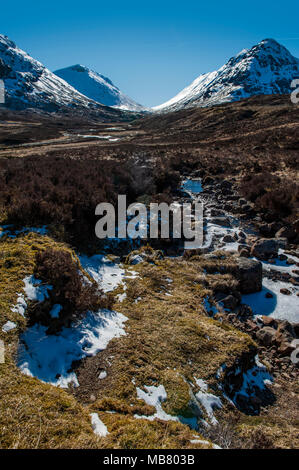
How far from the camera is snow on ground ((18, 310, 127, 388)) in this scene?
3.93 meters

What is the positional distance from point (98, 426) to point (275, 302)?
22.7 feet

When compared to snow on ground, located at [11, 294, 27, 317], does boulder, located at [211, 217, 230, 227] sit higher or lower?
higher

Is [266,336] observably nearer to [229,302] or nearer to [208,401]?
[229,302]

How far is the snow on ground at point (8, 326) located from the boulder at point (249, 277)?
22.7ft

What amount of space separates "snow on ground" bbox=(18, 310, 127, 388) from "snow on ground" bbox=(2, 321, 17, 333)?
0.23 metres

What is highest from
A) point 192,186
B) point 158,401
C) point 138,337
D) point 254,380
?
point 192,186

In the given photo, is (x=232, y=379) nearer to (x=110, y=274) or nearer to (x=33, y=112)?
(x=110, y=274)

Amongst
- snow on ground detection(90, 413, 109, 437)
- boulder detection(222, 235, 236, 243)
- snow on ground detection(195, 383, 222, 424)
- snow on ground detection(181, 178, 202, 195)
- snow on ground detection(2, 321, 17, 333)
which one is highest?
snow on ground detection(181, 178, 202, 195)

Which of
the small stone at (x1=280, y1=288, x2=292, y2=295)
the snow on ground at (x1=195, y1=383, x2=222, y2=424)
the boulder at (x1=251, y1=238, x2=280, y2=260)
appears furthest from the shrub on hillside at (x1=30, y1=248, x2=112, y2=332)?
the boulder at (x1=251, y1=238, x2=280, y2=260)

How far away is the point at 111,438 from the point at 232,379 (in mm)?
2876

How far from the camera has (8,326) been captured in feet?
13.9

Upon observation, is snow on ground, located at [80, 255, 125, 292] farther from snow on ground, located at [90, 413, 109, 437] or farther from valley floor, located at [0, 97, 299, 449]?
snow on ground, located at [90, 413, 109, 437]

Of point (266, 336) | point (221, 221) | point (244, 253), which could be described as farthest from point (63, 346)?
point (221, 221)

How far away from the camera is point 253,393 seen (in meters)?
4.95
